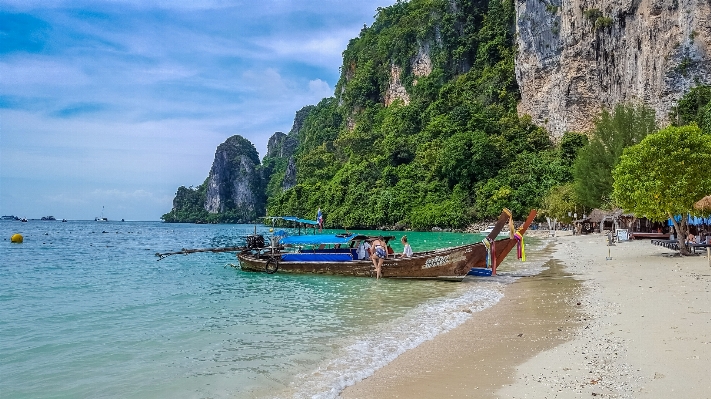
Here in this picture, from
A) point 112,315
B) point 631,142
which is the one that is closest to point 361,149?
point 631,142

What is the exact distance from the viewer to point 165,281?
20.8m

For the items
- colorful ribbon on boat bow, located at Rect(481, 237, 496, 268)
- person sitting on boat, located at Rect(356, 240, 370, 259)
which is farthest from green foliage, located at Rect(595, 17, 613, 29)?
person sitting on boat, located at Rect(356, 240, 370, 259)

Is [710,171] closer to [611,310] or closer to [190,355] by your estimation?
[611,310]

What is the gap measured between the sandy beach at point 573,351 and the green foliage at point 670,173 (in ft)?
21.1

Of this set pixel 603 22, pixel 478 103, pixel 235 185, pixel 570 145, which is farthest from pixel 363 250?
pixel 235 185

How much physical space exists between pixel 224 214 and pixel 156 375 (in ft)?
515

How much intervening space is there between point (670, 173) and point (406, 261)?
1073 cm

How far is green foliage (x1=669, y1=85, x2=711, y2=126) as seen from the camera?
4188 centimetres

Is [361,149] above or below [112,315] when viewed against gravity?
above

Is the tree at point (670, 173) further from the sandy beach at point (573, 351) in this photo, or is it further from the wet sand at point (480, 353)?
the wet sand at point (480, 353)

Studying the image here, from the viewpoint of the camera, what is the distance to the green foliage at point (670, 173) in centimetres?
1878

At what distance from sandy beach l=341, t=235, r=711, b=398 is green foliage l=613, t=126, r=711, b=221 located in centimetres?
645

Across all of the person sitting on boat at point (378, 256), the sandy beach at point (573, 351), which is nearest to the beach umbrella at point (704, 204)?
the sandy beach at point (573, 351)

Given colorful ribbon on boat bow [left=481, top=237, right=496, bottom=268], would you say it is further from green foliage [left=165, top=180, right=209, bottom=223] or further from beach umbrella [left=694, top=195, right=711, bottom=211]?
green foliage [left=165, top=180, right=209, bottom=223]
